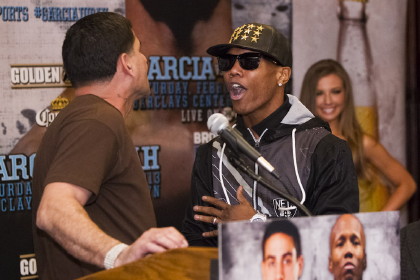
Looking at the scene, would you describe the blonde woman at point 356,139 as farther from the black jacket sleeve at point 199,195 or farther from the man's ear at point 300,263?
the man's ear at point 300,263

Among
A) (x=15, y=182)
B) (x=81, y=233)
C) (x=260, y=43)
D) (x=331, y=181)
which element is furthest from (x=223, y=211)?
(x=15, y=182)

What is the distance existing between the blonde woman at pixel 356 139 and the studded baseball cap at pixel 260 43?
5.38 ft

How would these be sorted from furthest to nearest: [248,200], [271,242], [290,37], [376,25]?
[376,25] < [290,37] < [248,200] < [271,242]

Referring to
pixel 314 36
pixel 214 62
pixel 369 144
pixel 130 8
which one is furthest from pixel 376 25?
pixel 130 8

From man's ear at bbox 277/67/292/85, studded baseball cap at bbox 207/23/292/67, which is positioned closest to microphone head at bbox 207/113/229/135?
studded baseball cap at bbox 207/23/292/67

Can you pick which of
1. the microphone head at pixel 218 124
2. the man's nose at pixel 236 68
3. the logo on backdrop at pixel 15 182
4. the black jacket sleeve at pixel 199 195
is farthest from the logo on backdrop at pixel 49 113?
the microphone head at pixel 218 124

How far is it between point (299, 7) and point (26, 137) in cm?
209

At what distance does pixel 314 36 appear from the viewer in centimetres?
478

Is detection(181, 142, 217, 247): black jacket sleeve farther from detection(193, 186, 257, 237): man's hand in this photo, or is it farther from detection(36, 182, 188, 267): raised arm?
detection(36, 182, 188, 267): raised arm

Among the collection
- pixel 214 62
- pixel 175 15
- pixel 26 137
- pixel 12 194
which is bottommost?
pixel 12 194

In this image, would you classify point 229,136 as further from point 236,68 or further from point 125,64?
point 236,68

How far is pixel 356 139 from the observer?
4.77 metres

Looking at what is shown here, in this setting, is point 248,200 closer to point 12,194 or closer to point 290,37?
point 12,194

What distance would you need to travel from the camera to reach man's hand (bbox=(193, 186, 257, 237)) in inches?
103
